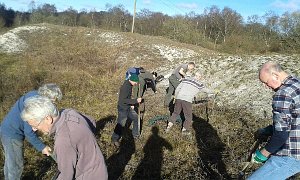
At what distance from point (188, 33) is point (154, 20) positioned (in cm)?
1605

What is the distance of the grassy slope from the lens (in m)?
6.47

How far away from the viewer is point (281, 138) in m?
3.09

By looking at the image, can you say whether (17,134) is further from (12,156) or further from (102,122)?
(102,122)

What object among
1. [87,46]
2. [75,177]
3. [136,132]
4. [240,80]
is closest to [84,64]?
[87,46]

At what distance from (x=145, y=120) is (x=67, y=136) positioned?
7.15 metres

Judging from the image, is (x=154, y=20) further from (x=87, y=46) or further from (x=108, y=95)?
(x=108, y=95)

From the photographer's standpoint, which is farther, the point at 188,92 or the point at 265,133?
the point at 188,92

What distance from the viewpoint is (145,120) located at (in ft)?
32.0

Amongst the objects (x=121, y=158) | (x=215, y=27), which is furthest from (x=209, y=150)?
(x=215, y=27)

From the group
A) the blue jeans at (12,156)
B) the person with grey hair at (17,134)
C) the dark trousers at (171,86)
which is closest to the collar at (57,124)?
the person with grey hair at (17,134)

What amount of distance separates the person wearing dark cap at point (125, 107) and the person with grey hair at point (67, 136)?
4127mm

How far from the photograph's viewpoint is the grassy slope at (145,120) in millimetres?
6469

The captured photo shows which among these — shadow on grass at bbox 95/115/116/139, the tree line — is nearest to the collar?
shadow on grass at bbox 95/115/116/139

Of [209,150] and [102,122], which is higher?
[209,150]
